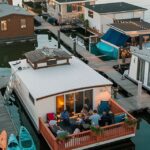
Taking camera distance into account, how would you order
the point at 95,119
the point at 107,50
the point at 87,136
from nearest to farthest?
the point at 87,136 < the point at 95,119 < the point at 107,50

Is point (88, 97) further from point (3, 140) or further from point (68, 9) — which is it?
point (68, 9)

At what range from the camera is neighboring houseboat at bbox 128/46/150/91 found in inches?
1244

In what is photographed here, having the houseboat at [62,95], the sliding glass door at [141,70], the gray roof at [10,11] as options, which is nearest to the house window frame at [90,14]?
the gray roof at [10,11]

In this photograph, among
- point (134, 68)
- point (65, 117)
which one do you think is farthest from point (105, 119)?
point (134, 68)

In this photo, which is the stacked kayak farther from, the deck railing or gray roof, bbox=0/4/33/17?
gray roof, bbox=0/4/33/17

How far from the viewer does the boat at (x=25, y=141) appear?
23625 mm

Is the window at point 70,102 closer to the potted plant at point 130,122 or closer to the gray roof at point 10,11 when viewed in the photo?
the potted plant at point 130,122

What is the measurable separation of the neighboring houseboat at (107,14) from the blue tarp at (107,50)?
Result: 23.7 feet

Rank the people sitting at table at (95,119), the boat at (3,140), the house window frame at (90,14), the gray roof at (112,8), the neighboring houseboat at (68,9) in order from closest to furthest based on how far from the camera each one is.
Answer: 1. the boat at (3,140)
2. the people sitting at table at (95,119)
3. the gray roof at (112,8)
4. the house window frame at (90,14)
5. the neighboring houseboat at (68,9)

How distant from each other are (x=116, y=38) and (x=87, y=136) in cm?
2120

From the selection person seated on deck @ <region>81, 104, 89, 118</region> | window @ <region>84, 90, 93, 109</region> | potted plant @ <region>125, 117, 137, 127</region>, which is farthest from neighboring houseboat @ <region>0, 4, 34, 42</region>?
potted plant @ <region>125, 117, 137, 127</region>

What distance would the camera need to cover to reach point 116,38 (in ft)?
139

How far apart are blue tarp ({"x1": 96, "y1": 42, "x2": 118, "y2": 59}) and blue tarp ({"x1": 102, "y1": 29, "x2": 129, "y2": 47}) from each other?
66cm

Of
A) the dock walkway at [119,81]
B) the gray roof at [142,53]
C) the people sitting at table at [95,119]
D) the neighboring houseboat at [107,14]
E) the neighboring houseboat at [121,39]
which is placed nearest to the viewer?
the people sitting at table at [95,119]
